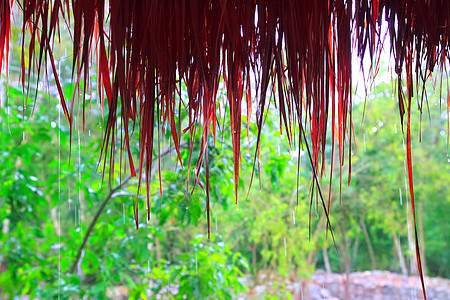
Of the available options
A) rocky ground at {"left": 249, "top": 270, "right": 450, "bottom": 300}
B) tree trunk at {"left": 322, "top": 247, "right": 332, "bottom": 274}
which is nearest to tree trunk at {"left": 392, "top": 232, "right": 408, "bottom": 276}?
rocky ground at {"left": 249, "top": 270, "right": 450, "bottom": 300}

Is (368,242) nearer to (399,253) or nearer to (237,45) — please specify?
(399,253)

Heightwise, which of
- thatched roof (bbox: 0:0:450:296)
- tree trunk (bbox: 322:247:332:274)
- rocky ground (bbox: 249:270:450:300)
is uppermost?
thatched roof (bbox: 0:0:450:296)

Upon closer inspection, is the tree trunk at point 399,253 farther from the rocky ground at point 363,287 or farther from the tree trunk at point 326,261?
the tree trunk at point 326,261

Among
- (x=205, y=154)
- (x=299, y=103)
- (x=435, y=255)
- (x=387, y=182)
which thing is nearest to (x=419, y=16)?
(x=299, y=103)

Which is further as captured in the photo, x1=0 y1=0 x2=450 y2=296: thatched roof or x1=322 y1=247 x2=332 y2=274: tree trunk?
x1=322 y1=247 x2=332 y2=274: tree trunk

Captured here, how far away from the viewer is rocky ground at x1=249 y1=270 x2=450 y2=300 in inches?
109

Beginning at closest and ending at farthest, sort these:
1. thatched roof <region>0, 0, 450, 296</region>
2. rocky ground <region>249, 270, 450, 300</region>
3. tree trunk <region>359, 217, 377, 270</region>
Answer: thatched roof <region>0, 0, 450, 296</region> → rocky ground <region>249, 270, 450, 300</region> → tree trunk <region>359, 217, 377, 270</region>

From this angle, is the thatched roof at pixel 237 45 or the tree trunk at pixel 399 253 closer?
the thatched roof at pixel 237 45

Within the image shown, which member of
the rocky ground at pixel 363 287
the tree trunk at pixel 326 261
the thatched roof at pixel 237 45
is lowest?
the rocky ground at pixel 363 287

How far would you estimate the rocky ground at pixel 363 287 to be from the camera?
2.76 metres

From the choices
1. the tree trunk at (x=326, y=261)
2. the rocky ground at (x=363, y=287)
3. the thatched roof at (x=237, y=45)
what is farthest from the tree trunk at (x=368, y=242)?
the thatched roof at (x=237, y=45)

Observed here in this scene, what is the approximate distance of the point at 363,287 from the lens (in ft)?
9.30

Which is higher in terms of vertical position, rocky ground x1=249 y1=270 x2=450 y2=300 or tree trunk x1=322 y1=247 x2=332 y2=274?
tree trunk x1=322 y1=247 x2=332 y2=274

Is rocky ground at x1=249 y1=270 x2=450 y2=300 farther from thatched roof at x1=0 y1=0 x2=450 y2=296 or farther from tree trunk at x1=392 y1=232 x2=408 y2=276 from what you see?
thatched roof at x1=0 y1=0 x2=450 y2=296
